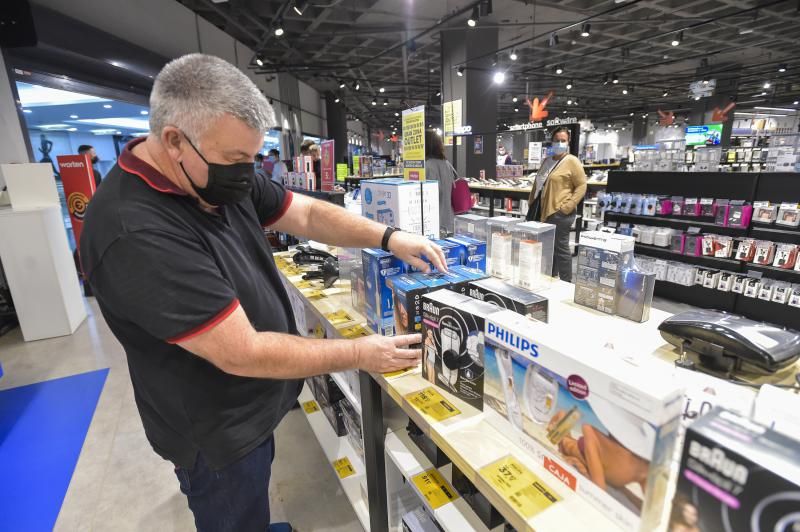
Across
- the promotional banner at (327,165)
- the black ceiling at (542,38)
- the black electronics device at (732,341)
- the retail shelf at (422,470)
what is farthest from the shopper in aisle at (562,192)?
the retail shelf at (422,470)

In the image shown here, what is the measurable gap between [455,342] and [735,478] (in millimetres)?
633

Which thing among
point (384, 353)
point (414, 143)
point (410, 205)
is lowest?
point (384, 353)

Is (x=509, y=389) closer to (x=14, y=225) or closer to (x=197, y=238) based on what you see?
(x=197, y=238)

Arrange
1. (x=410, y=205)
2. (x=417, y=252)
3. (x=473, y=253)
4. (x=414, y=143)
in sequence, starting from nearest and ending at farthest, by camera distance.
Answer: (x=417, y=252) < (x=473, y=253) < (x=410, y=205) < (x=414, y=143)

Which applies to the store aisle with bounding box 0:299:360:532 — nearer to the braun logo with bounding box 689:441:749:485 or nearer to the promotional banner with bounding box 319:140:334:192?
the promotional banner with bounding box 319:140:334:192

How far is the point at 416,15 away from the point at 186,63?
8.85m

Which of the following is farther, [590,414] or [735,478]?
[590,414]

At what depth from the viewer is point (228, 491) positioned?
128 cm

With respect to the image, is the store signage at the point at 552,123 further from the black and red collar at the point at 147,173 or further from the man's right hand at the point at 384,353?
the black and red collar at the point at 147,173

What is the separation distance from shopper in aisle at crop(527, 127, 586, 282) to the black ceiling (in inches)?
91.2

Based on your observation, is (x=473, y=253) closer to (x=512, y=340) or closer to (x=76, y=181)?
(x=512, y=340)

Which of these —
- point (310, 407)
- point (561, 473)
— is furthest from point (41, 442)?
point (561, 473)

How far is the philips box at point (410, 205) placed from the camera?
6.12 ft

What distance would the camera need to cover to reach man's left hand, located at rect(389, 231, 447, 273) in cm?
144
